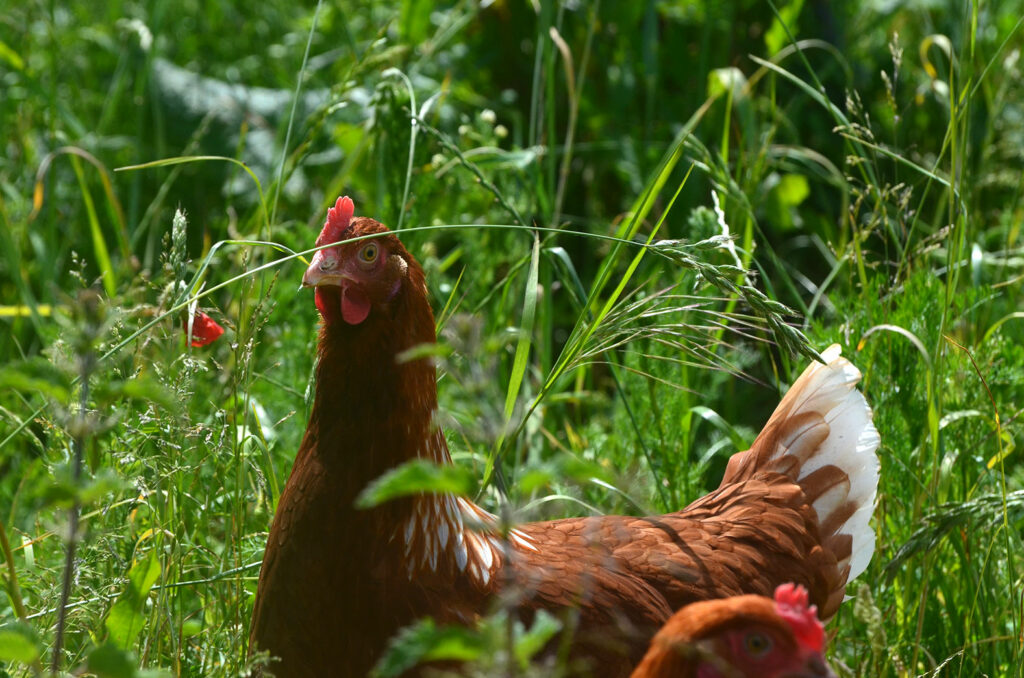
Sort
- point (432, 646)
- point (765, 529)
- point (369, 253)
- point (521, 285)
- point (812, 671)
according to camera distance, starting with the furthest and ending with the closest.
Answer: point (521, 285), point (765, 529), point (369, 253), point (812, 671), point (432, 646)

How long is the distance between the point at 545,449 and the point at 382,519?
52.0 inches

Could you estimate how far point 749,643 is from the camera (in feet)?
5.23

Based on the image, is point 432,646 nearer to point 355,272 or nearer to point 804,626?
point 804,626

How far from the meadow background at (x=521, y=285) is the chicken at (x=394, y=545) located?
146 mm

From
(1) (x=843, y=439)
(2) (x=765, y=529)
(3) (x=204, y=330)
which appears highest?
(3) (x=204, y=330)

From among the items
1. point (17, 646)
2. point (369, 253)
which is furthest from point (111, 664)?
point (369, 253)

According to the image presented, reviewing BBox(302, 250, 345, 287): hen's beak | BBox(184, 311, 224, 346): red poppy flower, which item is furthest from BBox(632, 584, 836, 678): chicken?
BBox(184, 311, 224, 346): red poppy flower

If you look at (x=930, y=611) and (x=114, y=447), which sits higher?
(x=114, y=447)

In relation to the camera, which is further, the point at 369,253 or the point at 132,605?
the point at 369,253

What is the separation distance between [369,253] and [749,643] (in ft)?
3.54

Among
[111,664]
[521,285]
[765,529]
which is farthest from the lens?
[521,285]

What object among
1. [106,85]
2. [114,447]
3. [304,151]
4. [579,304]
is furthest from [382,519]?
[106,85]

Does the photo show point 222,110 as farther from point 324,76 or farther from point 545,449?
point 545,449

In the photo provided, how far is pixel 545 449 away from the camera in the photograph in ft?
11.2
